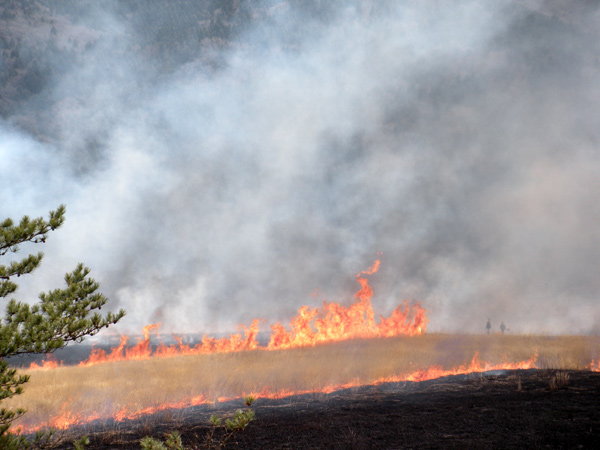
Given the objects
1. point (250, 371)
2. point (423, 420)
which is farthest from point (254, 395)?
point (250, 371)

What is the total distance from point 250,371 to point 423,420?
1002 centimetres

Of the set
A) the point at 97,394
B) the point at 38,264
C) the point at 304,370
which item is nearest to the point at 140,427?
the point at 97,394

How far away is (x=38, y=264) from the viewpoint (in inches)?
246

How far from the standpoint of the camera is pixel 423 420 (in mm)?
9766

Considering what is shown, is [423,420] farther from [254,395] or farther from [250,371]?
[250,371]

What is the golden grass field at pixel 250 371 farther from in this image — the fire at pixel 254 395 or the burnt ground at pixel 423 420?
the burnt ground at pixel 423 420

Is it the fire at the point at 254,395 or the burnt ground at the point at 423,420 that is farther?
the fire at the point at 254,395

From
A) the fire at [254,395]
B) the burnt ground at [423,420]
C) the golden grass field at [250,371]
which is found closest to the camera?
the burnt ground at [423,420]

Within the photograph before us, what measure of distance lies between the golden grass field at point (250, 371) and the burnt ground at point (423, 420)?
2.11 m

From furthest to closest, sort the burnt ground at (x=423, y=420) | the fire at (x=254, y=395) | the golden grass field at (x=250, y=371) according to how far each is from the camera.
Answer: the golden grass field at (x=250, y=371)
the fire at (x=254, y=395)
the burnt ground at (x=423, y=420)

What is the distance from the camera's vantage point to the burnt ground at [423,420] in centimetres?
804

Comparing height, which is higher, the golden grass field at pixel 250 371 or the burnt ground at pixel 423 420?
the golden grass field at pixel 250 371

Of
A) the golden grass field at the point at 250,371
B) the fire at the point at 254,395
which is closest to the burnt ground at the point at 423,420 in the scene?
the fire at the point at 254,395

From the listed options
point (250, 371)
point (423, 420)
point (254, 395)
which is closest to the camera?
point (254, 395)
